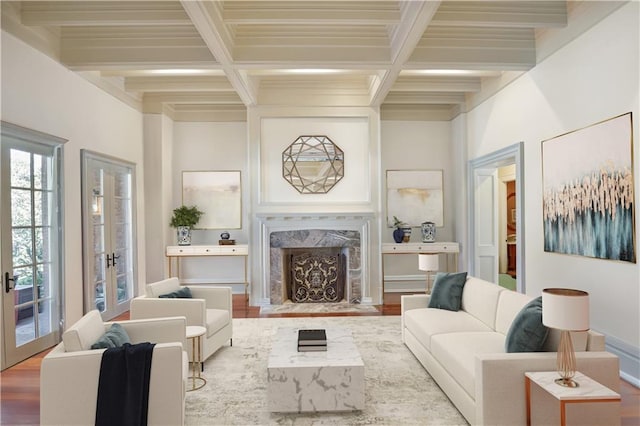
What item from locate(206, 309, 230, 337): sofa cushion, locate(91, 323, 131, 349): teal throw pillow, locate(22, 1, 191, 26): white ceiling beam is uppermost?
locate(22, 1, 191, 26): white ceiling beam

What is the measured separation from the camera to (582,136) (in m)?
4.19

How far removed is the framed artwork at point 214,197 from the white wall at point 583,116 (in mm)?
4581

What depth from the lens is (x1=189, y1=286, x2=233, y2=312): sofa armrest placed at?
15.5 ft

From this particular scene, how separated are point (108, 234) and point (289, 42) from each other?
3695 mm

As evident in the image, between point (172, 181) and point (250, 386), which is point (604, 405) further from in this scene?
point (172, 181)

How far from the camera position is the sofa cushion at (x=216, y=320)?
4.13 m

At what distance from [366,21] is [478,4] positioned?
111 cm

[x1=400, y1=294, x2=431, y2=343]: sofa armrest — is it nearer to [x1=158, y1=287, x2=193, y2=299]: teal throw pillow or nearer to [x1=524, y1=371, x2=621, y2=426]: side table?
[x1=524, y1=371, x2=621, y2=426]: side table

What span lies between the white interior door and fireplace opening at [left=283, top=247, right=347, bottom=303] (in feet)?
7.52

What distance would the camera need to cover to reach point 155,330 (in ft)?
10.9

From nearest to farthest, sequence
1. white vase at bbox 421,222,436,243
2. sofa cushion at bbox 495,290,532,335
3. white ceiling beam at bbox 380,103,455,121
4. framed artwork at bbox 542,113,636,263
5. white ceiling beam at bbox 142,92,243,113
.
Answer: sofa cushion at bbox 495,290,532,335
framed artwork at bbox 542,113,636,263
white ceiling beam at bbox 142,92,243,113
white vase at bbox 421,222,436,243
white ceiling beam at bbox 380,103,455,121

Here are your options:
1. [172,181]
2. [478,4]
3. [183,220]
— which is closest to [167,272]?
[183,220]

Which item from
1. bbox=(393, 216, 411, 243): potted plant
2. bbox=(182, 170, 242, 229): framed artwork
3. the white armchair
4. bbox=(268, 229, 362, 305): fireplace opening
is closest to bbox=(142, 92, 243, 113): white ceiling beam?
bbox=(182, 170, 242, 229): framed artwork

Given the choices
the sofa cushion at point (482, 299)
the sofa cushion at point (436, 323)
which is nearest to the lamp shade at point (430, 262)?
the sofa cushion at point (482, 299)
